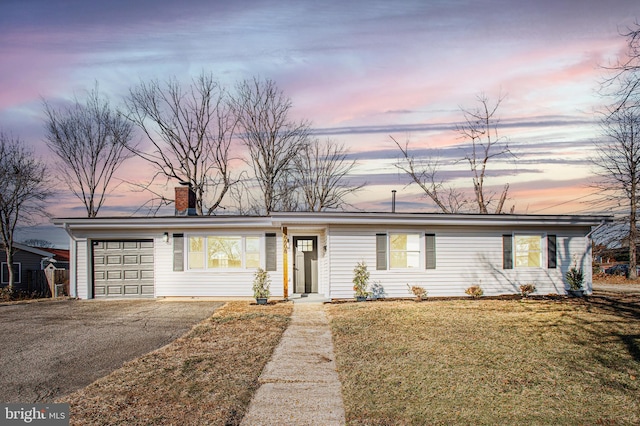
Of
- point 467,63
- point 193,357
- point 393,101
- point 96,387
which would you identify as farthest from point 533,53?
point 96,387

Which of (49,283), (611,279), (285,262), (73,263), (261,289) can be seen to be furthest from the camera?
(611,279)

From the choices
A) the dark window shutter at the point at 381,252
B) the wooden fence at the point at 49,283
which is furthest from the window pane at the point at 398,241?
the wooden fence at the point at 49,283

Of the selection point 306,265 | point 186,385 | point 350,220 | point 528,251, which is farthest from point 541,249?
point 186,385

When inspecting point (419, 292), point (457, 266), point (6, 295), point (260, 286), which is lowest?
point (6, 295)

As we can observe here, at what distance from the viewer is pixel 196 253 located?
51.4 feet

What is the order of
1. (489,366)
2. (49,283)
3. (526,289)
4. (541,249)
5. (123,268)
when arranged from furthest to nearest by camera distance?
(49,283), (541,249), (123,268), (526,289), (489,366)

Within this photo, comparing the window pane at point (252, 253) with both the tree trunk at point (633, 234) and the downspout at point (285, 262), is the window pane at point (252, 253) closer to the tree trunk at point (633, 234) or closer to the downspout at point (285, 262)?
the downspout at point (285, 262)

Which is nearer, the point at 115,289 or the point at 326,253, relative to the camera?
the point at 326,253

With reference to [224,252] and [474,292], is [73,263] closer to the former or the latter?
[224,252]

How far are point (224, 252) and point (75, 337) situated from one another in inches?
258

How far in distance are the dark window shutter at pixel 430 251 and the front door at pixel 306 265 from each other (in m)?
3.71

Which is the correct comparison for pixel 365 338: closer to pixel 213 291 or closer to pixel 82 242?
pixel 213 291

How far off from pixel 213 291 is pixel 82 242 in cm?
466

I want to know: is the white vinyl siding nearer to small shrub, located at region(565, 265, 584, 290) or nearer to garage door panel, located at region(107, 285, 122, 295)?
small shrub, located at region(565, 265, 584, 290)
